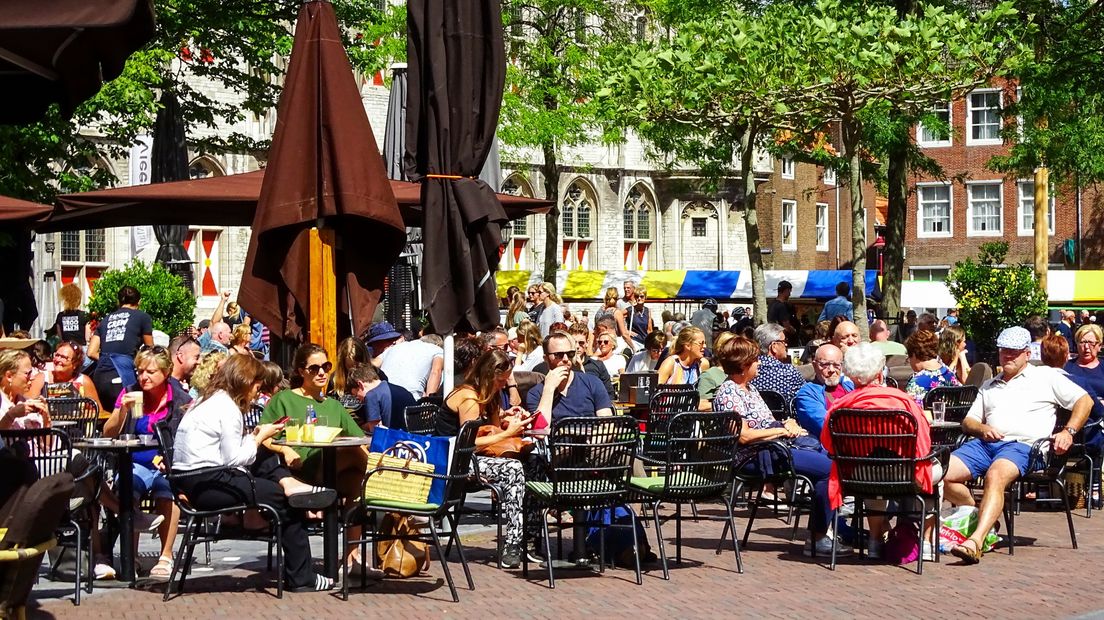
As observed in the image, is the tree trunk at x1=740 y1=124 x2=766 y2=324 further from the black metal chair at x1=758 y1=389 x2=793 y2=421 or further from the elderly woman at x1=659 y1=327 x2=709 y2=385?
the black metal chair at x1=758 y1=389 x2=793 y2=421

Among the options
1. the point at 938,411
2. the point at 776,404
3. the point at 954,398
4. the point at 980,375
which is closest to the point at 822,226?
the point at 980,375

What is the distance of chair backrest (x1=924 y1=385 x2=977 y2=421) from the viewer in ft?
41.8

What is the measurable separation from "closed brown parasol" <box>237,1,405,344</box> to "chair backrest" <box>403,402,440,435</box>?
32.0 inches

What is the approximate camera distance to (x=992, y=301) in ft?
85.0

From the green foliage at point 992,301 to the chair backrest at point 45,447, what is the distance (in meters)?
19.3

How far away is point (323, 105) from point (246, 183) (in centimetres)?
291

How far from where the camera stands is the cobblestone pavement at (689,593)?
28.2 feet

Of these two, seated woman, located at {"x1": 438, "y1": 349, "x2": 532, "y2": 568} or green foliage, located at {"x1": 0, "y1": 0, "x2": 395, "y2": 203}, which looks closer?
seated woman, located at {"x1": 438, "y1": 349, "x2": 532, "y2": 568}

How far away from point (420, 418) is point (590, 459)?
1859mm

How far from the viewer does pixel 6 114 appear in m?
8.15

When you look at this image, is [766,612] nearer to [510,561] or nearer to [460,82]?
[510,561]

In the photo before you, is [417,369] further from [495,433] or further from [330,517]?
[330,517]

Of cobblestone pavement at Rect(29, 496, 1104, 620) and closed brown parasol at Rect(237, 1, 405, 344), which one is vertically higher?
closed brown parasol at Rect(237, 1, 405, 344)

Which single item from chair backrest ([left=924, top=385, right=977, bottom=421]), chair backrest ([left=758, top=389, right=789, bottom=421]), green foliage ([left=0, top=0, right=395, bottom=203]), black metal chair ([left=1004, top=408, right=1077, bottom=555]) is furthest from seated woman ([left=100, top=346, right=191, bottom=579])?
green foliage ([left=0, top=0, right=395, bottom=203])
